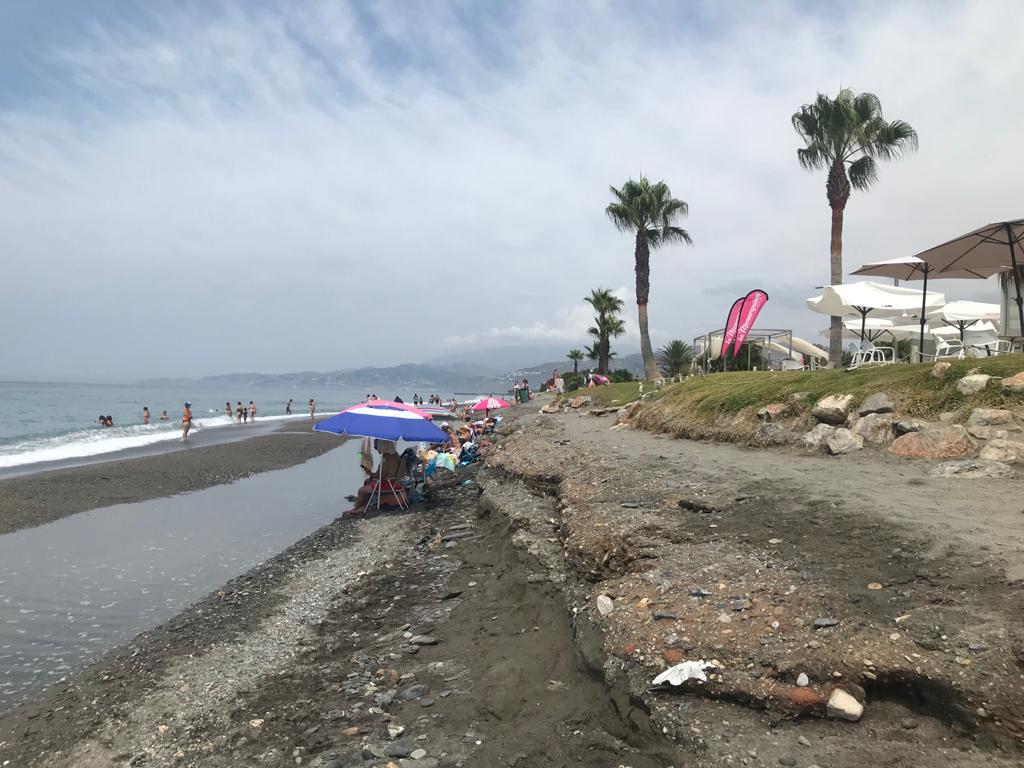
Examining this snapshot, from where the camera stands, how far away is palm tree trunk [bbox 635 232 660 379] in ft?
110

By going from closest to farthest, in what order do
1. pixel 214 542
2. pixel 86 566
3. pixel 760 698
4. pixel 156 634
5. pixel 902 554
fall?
pixel 760 698
pixel 902 554
pixel 156 634
pixel 86 566
pixel 214 542

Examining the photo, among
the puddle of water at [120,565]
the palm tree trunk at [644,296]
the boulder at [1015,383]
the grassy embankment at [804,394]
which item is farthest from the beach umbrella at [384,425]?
the palm tree trunk at [644,296]

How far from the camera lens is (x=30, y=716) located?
5.14m

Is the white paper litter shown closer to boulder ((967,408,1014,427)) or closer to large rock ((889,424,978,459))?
large rock ((889,424,978,459))

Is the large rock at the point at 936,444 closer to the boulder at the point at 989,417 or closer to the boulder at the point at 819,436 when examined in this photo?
the boulder at the point at 989,417

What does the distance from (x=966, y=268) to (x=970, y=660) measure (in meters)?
12.6

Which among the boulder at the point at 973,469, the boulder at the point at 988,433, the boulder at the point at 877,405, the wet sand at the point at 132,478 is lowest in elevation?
the wet sand at the point at 132,478

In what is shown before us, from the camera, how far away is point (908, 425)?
894cm

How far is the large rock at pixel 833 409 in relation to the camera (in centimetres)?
1038

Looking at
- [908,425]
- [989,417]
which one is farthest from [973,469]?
[908,425]

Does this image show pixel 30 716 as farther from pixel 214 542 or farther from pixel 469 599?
pixel 214 542

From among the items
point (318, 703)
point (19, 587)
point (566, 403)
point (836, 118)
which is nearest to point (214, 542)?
point (19, 587)

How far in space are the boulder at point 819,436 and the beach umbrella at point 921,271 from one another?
15.3 ft

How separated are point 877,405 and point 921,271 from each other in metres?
6.21
